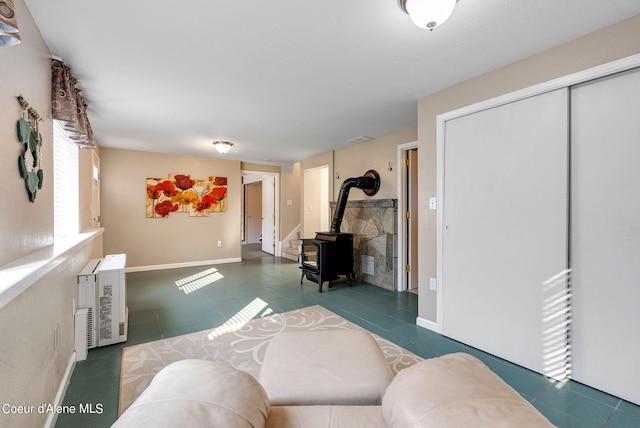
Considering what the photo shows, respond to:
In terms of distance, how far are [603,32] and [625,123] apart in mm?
613

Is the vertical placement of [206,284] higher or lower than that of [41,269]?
lower

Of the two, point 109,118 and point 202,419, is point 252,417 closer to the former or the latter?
point 202,419

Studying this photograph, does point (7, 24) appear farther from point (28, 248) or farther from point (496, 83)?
point (496, 83)

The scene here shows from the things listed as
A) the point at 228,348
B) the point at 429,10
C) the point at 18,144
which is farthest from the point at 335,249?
the point at 18,144

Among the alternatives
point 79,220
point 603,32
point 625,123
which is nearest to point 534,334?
point 625,123

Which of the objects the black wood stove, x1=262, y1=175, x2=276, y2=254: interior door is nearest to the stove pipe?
the black wood stove

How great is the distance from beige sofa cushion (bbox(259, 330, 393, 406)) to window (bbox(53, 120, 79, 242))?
223 cm

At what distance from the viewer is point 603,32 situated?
6.03 ft

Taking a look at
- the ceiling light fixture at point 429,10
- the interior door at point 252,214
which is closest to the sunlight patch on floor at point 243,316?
the ceiling light fixture at point 429,10

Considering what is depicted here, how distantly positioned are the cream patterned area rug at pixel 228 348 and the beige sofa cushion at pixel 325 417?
1.31 m

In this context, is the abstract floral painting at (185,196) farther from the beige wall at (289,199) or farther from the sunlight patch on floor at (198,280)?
the beige wall at (289,199)

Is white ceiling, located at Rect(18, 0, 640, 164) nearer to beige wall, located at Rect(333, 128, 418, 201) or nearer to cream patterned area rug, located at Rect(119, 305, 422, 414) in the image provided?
beige wall, located at Rect(333, 128, 418, 201)

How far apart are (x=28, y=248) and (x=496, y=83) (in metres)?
3.42

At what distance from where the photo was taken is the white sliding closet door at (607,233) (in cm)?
177
